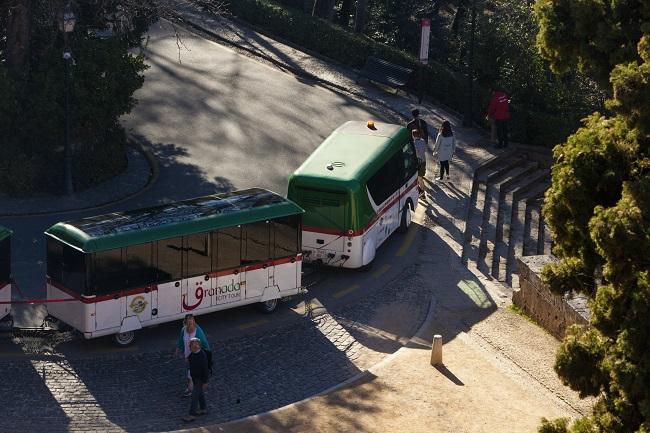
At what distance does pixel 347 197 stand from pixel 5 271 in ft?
23.0

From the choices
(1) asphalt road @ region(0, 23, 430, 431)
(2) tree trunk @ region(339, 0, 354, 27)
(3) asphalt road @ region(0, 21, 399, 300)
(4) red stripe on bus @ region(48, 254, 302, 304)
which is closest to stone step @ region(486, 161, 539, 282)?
(1) asphalt road @ region(0, 23, 430, 431)

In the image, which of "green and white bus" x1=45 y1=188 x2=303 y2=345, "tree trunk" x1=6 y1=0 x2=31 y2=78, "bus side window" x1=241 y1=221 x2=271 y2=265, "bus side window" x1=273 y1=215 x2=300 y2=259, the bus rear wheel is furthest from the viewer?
"tree trunk" x1=6 y1=0 x2=31 y2=78

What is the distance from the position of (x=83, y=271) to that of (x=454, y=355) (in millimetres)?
6680

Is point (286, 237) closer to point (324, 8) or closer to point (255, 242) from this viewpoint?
point (255, 242)

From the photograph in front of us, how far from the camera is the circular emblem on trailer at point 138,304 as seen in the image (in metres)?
21.1

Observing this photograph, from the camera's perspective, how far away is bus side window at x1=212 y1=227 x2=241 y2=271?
22.1 m

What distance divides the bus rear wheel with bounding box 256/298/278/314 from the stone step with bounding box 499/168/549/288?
5600mm

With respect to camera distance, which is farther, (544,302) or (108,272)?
(544,302)

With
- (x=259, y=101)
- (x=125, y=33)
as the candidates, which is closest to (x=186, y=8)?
(x=259, y=101)

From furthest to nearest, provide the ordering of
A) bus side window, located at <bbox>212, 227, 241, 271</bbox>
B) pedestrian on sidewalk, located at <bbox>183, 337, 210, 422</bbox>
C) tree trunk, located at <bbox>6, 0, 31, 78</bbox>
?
tree trunk, located at <bbox>6, 0, 31, 78</bbox> < bus side window, located at <bbox>212, 227, 241, 271</bbox> < pedestrian on sidewalk, located at <bbox>183, 337, 210, 422</bbox>

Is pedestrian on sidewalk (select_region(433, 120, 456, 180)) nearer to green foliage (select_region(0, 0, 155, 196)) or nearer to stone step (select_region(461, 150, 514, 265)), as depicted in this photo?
stone step (select_region(461, 150, 514, 265))

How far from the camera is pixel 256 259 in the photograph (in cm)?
2272

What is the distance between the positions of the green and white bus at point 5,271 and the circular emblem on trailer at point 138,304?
2.23 meters

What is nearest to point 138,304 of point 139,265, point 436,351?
point 139,265
